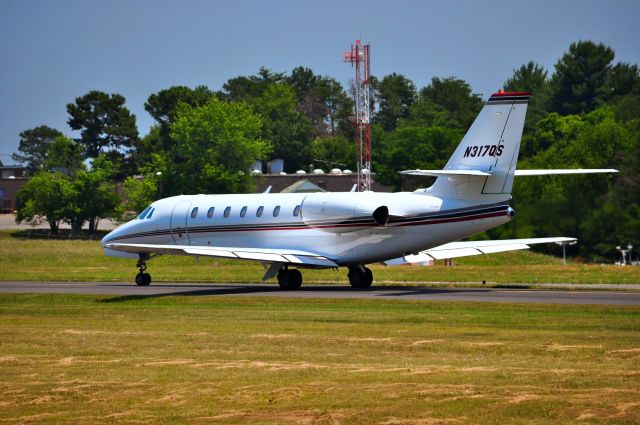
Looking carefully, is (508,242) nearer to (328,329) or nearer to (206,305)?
(206,305)

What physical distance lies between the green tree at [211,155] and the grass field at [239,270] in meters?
35.0

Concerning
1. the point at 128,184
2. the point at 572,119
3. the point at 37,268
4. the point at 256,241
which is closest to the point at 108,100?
the point at 128,184

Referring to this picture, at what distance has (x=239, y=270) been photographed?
169 ft

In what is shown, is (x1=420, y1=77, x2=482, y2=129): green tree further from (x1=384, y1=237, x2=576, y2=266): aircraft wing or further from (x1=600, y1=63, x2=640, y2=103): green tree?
(x1=384, y1=237, x2=576, y2=266): aircraft wing

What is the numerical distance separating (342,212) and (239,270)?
14.6m

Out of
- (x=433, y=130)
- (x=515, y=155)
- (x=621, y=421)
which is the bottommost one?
(x=621, y=421)

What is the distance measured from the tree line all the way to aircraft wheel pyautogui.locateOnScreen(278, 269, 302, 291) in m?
7.45

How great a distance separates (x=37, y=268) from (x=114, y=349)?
36.6 meters

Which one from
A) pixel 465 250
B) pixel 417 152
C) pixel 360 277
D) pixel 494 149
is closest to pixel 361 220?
pixel 360 277

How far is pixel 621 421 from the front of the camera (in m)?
14.3

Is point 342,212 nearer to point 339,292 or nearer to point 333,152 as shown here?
point 339,292

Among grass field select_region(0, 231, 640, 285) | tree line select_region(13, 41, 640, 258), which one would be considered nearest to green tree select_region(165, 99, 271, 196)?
tree line select_region(13, 41, 640, 258)

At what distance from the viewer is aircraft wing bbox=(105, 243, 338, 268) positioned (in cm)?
3728

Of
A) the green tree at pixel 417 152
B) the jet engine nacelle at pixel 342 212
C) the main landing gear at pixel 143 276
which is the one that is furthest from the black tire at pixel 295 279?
the green tree at pixel 417 152
